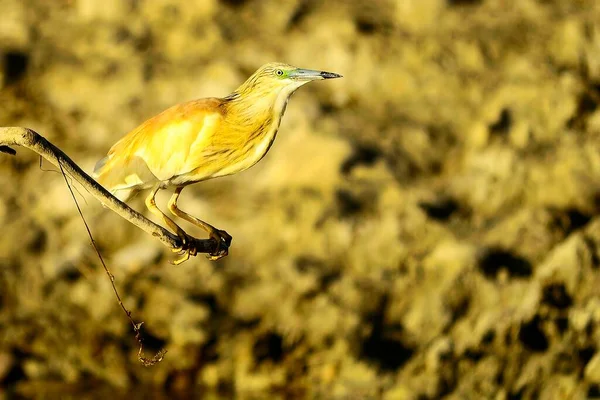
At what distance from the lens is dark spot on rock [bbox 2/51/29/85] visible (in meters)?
13.9

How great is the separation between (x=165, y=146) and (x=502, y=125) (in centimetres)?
978

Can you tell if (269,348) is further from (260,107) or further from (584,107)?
(260,107)

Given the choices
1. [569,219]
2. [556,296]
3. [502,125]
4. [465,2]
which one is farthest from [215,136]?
[465,2]

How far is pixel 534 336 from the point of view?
473 inches

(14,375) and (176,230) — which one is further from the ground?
(14,375)

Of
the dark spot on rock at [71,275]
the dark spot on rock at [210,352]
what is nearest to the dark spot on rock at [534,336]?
the dark spot on rock at [210,352]

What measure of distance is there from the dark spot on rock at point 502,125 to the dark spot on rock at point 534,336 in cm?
269

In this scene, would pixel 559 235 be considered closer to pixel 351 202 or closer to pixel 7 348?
pixel 351 202

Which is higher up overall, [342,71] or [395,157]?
[342,71]

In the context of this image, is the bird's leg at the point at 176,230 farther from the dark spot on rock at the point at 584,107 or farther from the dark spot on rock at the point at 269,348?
the dark spot on rock at the point at 584,107

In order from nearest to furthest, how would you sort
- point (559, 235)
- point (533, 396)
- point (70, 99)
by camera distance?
point (533, 396)
point (559, 235)
point (70, 99)

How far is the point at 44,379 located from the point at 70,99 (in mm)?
3458

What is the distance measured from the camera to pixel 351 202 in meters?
12.9

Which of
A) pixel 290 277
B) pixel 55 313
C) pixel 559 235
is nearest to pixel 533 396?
pixel 559 235
